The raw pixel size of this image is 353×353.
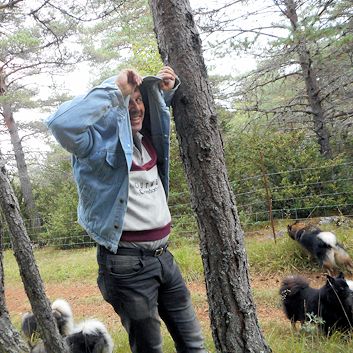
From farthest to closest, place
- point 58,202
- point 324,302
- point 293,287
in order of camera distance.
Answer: point 58,202 < point 293,287 < point 324,302

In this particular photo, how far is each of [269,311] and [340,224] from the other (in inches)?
120

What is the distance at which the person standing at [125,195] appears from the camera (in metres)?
2.26

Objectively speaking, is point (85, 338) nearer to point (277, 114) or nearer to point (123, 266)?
point (123, 266)

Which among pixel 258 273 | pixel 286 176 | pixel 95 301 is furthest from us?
pixel 286 176

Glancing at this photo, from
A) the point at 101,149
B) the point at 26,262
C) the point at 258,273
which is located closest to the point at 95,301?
the point at 258,273

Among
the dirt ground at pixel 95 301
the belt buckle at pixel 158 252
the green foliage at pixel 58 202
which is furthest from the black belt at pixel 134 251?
the green foliage at pixel 58 202

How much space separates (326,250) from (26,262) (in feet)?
15.3

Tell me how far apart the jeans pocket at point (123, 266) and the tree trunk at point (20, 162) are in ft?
44.6

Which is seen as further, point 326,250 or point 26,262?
point 326,250

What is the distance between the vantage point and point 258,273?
23.6 ft

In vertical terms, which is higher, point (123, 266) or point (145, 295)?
point (123, 266)

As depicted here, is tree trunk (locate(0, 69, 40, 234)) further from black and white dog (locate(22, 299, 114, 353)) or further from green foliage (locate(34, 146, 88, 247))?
black and white dog (locate(22, 299, 114, 353))

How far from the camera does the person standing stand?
2256 mm

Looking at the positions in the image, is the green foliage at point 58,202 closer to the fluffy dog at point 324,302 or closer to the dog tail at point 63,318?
the dog tail at point 63,318
